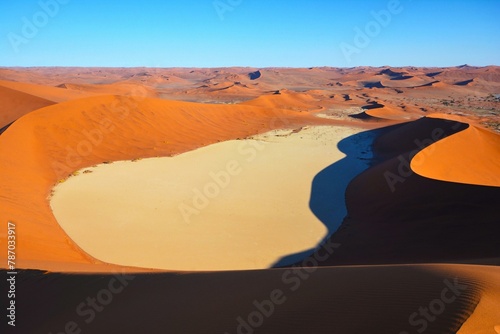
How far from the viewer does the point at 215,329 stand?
11.7 feet

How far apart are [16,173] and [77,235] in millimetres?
4483

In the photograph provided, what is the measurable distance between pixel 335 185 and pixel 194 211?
19.1 ft

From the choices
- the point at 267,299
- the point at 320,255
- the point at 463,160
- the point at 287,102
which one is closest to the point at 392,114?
the point at 287,102

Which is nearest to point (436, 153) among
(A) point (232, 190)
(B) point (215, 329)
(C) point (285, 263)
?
(A) point (232, 190)

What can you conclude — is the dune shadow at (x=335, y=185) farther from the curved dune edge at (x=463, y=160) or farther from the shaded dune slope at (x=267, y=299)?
the shaded dune slope at (x=267, y=299)

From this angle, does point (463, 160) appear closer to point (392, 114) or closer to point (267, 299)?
point (267, 299)

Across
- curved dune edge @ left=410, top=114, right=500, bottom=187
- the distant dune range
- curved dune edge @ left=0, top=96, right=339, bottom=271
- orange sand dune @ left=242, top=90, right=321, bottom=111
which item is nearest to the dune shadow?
the distant dune range

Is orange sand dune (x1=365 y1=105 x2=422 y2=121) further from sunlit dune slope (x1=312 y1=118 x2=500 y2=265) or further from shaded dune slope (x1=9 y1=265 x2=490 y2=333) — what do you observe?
shaded dune slope (x1=9 y1=265 x2=490 y2=333)

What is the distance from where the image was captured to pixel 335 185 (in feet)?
41.7

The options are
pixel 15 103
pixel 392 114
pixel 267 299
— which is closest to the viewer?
pixel 267 299

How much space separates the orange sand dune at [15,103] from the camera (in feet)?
65.1

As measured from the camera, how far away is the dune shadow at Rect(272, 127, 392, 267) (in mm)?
8840

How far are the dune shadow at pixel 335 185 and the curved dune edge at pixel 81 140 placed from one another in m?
5.25

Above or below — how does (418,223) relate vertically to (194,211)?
below
